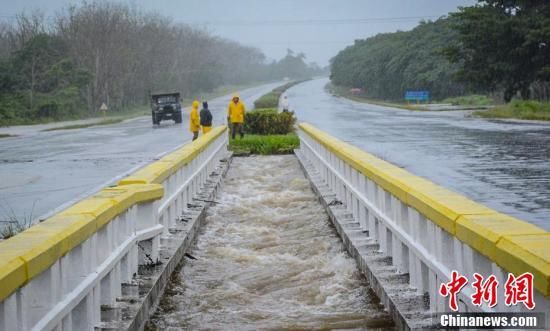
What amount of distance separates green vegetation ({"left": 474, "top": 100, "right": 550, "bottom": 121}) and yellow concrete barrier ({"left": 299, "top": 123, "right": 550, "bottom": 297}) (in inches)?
1218

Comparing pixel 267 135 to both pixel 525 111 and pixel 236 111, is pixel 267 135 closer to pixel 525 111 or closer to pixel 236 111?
pixel 236 111

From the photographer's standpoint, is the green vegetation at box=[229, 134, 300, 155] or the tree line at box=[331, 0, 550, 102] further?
the tree line at box=[331, 0, 550, 102]

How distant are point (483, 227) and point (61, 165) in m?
19.2

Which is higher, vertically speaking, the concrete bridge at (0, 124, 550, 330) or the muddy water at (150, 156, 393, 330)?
the concrete bridge at (0, 124, 550, 330)

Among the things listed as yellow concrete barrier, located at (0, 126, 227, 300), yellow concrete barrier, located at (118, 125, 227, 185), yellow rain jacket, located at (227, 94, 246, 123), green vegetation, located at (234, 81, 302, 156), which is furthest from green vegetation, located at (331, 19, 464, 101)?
yellow concrete barrier, located at (0, 126, 227, 300)

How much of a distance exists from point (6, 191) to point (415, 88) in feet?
214

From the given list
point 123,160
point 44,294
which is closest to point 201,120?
point 123,160

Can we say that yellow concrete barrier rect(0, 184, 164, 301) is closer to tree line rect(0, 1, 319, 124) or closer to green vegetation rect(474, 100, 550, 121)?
green vegetation rect(474, 100, 550, 121)

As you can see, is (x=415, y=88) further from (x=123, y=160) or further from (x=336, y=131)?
(x=123, y=160)

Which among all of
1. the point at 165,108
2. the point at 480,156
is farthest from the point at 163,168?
the point at 165,108

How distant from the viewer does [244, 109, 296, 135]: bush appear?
1203 inches

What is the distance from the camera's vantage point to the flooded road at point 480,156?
1291cm

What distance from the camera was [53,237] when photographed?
17.4 feet

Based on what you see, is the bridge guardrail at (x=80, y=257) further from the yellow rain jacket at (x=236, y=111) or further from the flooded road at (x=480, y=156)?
the yellow rain jacket at (x=236, y=111)
